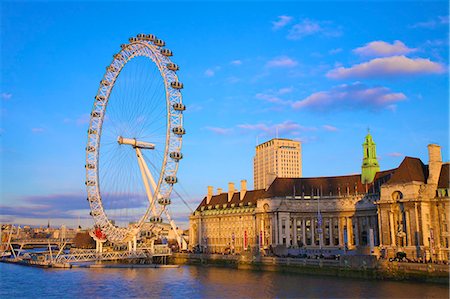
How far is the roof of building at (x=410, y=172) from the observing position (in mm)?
64919

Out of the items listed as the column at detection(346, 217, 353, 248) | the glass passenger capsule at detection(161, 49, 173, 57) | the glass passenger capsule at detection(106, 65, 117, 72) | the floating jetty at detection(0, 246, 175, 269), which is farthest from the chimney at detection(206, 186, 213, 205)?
the glass passenger capsule at detection(161, 49, 173, 57)

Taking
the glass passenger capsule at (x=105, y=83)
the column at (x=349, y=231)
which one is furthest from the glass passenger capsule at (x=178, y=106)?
the column at (x=349, y=231)

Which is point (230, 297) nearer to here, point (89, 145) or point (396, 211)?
point (396, 211)

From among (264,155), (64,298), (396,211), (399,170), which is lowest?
(64,298)

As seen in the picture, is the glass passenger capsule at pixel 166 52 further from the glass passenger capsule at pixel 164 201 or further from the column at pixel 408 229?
the column at pixel 408 229

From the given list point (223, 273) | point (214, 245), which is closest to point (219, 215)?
point (214, 245)

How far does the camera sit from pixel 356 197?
83.8 meters

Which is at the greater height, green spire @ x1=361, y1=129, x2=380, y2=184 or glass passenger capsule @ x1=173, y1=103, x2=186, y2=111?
glass passenger capsule @ x1=173, y1=103, x2=186, y2=111

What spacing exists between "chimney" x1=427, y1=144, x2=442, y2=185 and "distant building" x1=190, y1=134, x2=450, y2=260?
12 cm

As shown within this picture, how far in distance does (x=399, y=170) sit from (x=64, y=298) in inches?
1741

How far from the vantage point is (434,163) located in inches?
2511

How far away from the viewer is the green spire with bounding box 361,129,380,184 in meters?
85.6

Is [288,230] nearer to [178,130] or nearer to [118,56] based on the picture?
[178,130]

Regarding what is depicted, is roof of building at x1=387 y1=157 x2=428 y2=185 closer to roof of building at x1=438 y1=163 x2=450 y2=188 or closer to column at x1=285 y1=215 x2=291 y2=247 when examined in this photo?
roof of building at x1=438 y1=163 x2=450 y2=188
